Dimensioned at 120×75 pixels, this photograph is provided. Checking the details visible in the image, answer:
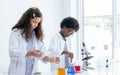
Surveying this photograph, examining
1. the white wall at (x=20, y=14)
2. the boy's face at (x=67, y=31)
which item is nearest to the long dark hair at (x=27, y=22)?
the boy's face at (x=67, y=31)

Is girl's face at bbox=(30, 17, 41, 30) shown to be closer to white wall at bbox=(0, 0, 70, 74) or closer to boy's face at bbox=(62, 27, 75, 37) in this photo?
boy's face at bbox=(62, 27, 75, 37)

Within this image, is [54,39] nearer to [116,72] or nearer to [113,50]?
[116,72]

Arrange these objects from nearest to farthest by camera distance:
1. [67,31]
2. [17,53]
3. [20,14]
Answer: [17,53]
[67,31]
[20,14]

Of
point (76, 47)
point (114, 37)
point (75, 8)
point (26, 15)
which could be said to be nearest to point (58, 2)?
point (75, 8)

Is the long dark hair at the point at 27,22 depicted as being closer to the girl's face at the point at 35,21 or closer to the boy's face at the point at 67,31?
the girl's face at the point at 35,21

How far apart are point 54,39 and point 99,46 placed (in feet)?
6.03

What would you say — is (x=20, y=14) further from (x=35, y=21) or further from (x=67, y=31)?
(x=35, y=21)


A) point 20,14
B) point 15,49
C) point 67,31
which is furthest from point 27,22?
point 20,14

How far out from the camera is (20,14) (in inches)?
142

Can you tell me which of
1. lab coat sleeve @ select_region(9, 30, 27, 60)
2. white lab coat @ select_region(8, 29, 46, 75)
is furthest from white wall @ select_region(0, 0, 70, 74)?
lab coat sleeve @ select_region(9, 30, 27, 60)

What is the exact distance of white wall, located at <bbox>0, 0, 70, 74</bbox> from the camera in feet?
11.1

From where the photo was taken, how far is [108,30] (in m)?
4.22

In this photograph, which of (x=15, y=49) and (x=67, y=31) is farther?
(x=67, y=31)

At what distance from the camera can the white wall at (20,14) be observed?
3371 millimetres
